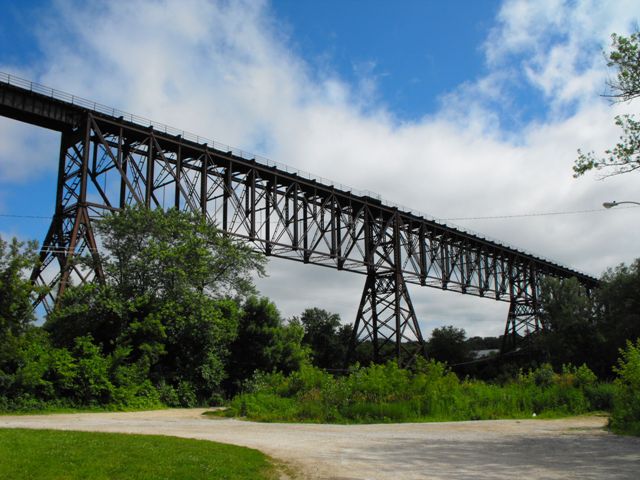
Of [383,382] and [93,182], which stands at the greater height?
[93,182]

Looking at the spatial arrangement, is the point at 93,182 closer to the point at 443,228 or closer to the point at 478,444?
the point at 478,444

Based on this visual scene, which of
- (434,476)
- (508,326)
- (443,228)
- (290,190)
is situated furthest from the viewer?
(508,326)

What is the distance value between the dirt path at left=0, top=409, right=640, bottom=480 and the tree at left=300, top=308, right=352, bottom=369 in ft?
166

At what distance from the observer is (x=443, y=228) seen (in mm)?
51062

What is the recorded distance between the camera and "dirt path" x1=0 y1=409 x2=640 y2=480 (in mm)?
9109

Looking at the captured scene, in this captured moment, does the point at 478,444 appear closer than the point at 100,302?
Yes

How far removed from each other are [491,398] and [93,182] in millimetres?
21670

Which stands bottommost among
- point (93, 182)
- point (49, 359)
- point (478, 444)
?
point (478, 444)

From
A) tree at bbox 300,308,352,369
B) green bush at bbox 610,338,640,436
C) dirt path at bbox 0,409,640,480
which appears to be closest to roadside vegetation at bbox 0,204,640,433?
green bush at bbox 610,338,640,436

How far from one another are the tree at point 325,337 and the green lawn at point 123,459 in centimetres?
5592

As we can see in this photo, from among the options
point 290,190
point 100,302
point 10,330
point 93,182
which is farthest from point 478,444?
point 290,190

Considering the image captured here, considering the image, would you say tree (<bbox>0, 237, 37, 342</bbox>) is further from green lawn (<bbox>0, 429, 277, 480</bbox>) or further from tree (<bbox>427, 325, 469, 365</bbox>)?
tree (<bbox>427, 325, 469, 365</bbox>)

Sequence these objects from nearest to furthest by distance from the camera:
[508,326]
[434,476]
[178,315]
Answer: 1. [434,476]
2. [178,315]
3. [508,326]

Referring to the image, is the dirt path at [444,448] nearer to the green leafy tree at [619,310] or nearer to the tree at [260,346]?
the tree at [260,346]
